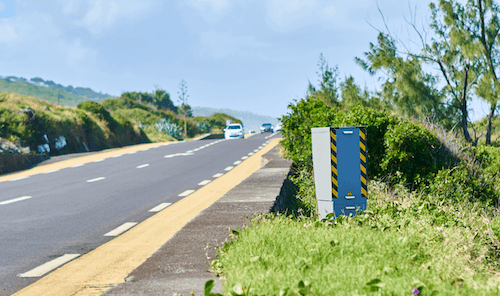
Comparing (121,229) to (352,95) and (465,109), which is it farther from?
(465,109)

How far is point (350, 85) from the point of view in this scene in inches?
769

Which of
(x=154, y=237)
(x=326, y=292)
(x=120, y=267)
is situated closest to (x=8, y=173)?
(x=154, y=237)

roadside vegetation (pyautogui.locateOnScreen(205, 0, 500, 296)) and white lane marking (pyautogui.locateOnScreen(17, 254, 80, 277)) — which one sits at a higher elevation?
roadside vegetation (pyautogui.locateOnScreen(205, 0, 500, 296))

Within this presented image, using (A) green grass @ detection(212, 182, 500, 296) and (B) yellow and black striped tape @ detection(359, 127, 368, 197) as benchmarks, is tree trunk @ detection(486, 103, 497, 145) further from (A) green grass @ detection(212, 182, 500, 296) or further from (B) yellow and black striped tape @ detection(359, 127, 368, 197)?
(A) green grass @ detection(212, 182, 500, 296)

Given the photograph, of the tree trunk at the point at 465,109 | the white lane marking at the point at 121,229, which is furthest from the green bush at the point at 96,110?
the white lane marking at the point at 121,229

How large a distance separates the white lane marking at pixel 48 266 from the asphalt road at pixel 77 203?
0.02 meters

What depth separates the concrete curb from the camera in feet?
9.91

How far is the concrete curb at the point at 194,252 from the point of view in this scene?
9.91 ft

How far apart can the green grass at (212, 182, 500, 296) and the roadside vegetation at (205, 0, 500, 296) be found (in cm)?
1

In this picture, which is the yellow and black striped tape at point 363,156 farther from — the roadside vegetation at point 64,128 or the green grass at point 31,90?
the green grass at point 31,90

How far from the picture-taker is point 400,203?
6871mm

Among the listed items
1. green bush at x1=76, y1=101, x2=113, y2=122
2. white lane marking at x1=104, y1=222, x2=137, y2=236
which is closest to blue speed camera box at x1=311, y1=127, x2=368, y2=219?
white lane marking at x1=104, y1=222, x2=137, y2=236

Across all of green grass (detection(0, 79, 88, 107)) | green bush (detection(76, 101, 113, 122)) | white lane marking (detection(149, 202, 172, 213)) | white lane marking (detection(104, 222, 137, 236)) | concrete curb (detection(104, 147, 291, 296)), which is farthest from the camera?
green grass (detection(0, 79, 88, 107))

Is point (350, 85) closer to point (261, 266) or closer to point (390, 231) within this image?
point (390, 231)
